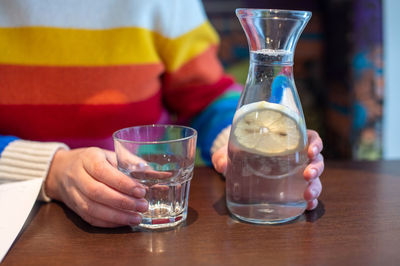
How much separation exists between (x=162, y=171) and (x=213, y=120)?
1.11 feet

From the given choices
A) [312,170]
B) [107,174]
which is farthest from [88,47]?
[312,170]

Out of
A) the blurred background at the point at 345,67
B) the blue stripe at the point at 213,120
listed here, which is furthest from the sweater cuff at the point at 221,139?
the blurred background at the point at 345,67

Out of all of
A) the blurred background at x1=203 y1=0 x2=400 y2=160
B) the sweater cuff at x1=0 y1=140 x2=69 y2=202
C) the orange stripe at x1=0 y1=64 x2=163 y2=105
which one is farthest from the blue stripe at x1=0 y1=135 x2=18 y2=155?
the blurred background at x1=203 y1=0 x2=400 y2=160

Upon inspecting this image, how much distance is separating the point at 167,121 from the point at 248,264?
1.83 ft

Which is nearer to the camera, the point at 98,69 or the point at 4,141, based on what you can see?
the point at 4,141

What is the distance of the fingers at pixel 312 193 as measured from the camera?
0.51 metres

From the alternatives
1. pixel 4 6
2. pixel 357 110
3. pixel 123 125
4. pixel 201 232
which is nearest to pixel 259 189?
pixel 201 232

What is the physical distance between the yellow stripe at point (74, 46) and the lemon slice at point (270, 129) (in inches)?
14.6

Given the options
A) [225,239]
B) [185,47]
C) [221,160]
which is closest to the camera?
[225,239]

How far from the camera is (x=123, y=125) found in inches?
32.6

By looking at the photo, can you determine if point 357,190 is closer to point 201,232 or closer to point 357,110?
point 201,232

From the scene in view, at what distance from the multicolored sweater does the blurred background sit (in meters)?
0.73

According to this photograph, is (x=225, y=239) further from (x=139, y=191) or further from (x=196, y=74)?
(x=196, y=74)

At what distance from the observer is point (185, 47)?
33.5 inches
